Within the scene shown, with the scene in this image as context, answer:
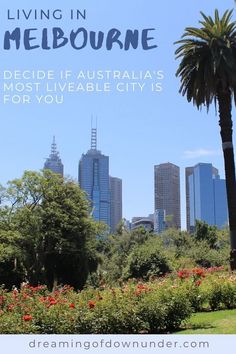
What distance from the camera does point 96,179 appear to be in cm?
3697

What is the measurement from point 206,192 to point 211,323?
35683 millimetres

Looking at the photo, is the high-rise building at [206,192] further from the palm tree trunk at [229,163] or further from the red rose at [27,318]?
the red rose at [27,318]

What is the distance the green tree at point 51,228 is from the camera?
115 feet

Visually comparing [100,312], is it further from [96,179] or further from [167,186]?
[167,186]

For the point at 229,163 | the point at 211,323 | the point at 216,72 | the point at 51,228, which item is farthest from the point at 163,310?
the point at 51,228

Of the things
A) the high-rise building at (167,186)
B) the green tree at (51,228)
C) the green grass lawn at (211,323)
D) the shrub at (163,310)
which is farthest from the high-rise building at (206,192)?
the shrub at (163,310)

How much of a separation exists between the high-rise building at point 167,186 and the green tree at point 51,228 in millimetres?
6359

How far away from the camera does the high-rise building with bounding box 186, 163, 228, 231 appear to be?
38.7 meters

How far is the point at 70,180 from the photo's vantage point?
38.2 meters

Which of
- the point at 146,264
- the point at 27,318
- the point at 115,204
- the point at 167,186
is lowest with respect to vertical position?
the point at 27,318

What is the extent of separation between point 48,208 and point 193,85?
46.5 ft

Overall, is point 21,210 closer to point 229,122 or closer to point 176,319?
point 229,122

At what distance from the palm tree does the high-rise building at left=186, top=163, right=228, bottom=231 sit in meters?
10.7
